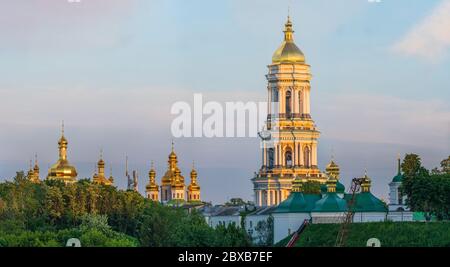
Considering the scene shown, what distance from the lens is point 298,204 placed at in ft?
243

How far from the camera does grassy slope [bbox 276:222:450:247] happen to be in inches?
1895

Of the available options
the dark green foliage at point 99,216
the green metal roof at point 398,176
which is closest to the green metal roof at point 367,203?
the green metal roof at point 398,176

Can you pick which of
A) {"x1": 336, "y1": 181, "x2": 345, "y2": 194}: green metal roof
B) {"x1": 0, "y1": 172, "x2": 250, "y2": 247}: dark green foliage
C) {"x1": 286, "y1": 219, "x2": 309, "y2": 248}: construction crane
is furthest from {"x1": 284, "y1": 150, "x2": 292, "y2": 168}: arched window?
{"x1": 286, "y1": 219, "x2": 309, "y2": 248}: construction crane

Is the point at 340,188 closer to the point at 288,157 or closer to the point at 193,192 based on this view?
the point at 288,157

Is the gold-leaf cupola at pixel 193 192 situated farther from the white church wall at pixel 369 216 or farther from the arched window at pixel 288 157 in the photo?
the white church wall at pixel 369 216

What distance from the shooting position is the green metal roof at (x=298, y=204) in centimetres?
7338

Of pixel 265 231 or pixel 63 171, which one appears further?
pixel 63 171

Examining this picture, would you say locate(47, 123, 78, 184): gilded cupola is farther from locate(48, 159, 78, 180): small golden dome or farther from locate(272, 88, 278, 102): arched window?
locate(272, 88, 278, 102): arched window

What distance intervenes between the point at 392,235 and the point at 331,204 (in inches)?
796

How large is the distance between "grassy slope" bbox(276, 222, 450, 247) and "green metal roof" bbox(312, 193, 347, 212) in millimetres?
10335

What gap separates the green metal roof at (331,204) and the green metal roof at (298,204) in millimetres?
611

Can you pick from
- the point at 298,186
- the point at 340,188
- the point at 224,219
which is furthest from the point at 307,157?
the point at 340,188
